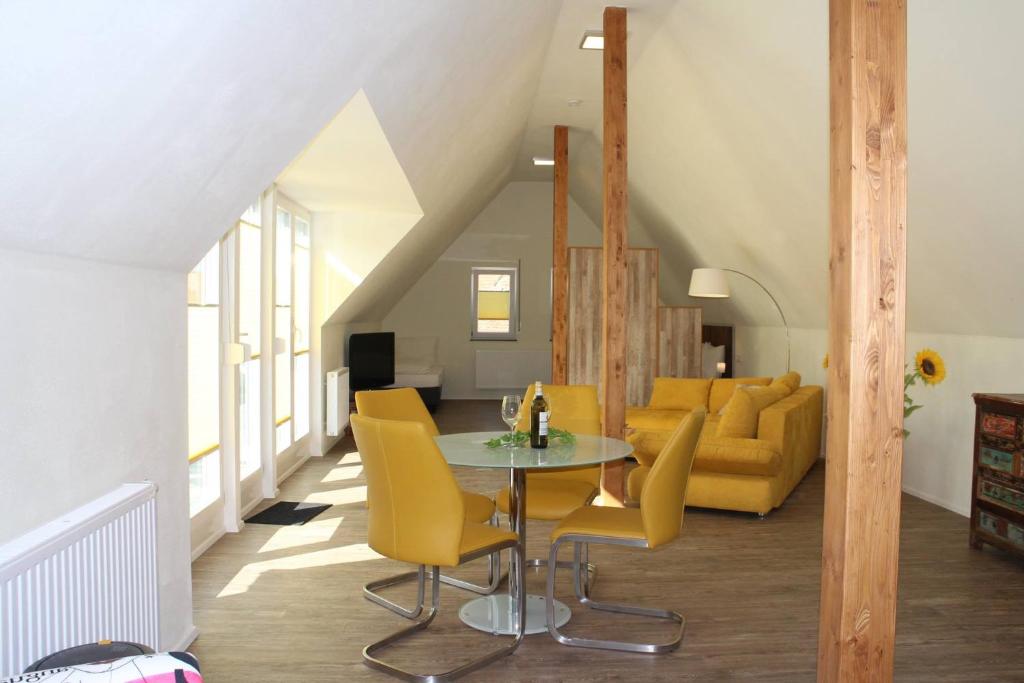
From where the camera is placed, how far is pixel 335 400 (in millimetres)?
7754

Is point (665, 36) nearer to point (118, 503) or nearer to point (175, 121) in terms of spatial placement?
point (175, 121)

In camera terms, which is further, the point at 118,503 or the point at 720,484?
the point at 720,484

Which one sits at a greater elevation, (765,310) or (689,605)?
(765,310)

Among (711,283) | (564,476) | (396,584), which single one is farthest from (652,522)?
(711,283)

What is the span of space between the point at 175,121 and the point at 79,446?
103 cm

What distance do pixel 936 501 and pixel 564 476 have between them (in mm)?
3178

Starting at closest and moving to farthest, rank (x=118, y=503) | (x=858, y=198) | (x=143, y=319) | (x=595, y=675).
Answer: (x=858, y=198)
(x=118, y=503)
(x=143, y=319)
(x=595, y=675)

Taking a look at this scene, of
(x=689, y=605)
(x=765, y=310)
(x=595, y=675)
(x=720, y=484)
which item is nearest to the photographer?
(x=595, y=675)

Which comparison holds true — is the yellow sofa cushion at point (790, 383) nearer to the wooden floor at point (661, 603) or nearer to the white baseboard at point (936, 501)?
the white baseboard at point (936, 501)

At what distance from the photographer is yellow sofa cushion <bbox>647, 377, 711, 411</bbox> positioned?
803 cm

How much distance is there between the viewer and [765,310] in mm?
8984

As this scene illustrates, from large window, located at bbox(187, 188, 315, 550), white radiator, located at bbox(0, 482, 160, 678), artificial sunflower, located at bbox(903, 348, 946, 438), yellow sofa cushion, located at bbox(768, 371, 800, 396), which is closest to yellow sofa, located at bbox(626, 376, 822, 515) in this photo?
yellow sofa cushion, located at bbox(768, 371, 800, 396)

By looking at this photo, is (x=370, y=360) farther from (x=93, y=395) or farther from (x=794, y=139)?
(x=93, y=395)

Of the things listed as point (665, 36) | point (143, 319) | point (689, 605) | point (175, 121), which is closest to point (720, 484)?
point (689, 605)
